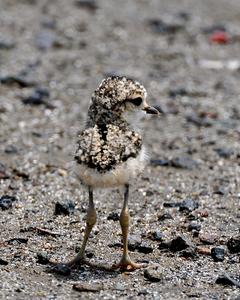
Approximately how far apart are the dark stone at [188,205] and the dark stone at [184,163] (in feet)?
3.55

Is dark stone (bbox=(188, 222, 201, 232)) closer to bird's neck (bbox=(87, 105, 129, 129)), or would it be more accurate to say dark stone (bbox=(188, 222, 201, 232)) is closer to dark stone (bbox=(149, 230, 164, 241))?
dark stone (bbox=(149, 230, 164, 241))

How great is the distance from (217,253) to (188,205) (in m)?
1.13

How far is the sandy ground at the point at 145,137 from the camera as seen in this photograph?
6570 mm

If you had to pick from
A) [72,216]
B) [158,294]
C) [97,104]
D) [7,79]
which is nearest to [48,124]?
[7,79]

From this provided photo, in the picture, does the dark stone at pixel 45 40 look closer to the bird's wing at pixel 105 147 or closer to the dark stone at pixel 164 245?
the dark stone at pixel 164 245

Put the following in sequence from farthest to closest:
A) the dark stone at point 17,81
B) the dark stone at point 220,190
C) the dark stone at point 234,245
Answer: the dark stone at point 17,81
the dark stone at point 220,190
the dark stone at point 234,245

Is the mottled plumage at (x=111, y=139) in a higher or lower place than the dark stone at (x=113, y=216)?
higher

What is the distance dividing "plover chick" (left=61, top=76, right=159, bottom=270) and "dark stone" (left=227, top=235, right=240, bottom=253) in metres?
0.77

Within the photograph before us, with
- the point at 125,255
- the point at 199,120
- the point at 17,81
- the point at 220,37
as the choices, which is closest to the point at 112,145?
the point at 125,255

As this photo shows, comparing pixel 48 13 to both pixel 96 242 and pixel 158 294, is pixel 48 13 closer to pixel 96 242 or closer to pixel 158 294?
pixel 96 242

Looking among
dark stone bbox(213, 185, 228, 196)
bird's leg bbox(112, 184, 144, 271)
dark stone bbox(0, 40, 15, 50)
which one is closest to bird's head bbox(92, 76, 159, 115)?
bird's leg bbox(112, 184, 144, 271)

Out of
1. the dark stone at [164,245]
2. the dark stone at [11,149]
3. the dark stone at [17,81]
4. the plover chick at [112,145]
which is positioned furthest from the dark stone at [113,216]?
the dark stone at [17,81]

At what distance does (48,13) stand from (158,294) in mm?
8589

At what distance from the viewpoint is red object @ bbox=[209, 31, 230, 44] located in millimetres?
13875
